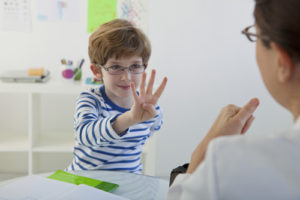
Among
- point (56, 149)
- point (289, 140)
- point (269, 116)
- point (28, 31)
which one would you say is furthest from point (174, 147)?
point (289, 140)

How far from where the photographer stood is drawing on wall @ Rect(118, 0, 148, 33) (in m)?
2.95

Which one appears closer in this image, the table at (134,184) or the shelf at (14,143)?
the table at (134,184)

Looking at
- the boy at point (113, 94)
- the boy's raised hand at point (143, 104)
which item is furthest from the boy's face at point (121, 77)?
the boy's raised hand at point (143, 104)

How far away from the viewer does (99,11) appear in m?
2.92

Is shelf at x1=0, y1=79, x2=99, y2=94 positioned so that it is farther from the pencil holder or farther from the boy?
the boy

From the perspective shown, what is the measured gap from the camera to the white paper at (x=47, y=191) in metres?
0.96

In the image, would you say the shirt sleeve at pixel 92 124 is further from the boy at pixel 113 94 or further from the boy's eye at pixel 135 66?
the boy's eye at pixel 135 66

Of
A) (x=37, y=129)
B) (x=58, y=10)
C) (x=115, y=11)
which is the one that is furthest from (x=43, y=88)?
(x=115, y=11)

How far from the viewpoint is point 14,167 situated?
123 inches

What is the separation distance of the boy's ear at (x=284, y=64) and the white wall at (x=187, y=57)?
7.88ft

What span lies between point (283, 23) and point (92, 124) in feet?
3.07

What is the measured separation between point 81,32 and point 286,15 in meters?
2.52

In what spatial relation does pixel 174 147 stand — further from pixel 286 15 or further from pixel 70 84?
pixel 286 15

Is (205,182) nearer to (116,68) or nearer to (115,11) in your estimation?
(116,68)
